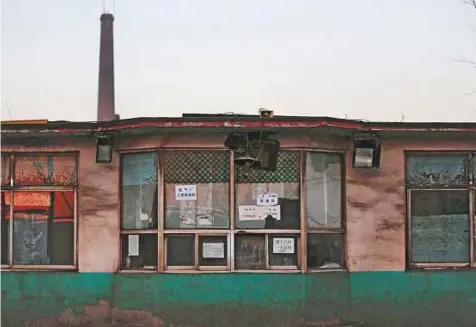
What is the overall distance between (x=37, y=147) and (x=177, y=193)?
2278 mm

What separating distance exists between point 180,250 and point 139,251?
2.07ft

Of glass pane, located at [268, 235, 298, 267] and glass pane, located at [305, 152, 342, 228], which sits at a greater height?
glass pane, located at [305, 152, 342, 228]

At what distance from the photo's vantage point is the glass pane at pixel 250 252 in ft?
33.0

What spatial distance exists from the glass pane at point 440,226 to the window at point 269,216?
74.2 inches

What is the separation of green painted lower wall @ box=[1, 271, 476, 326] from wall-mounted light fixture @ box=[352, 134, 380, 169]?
162 cm

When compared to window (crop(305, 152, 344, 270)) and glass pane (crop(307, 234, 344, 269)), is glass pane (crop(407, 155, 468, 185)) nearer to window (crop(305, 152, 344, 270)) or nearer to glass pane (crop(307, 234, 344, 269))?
window (crop(305, 152, 344, 270))

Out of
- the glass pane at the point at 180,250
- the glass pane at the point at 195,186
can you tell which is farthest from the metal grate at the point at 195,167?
the glass pane at the point at 180,250

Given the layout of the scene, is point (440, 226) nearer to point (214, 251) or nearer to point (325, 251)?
point (325, 251)

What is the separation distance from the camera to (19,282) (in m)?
10.4

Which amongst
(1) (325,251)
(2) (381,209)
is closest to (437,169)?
(2) (381,209)

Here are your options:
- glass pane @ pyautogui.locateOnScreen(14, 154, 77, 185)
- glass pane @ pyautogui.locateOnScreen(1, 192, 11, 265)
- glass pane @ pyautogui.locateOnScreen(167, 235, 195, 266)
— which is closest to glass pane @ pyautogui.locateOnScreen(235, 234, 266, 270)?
glass pane @ pyautogui.locateOnScreen(167, 235, 195, 266)

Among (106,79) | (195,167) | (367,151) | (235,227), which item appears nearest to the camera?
(235,227)

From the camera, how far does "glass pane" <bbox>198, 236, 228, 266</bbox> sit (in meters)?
10.0

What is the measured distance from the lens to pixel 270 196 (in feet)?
33.2
